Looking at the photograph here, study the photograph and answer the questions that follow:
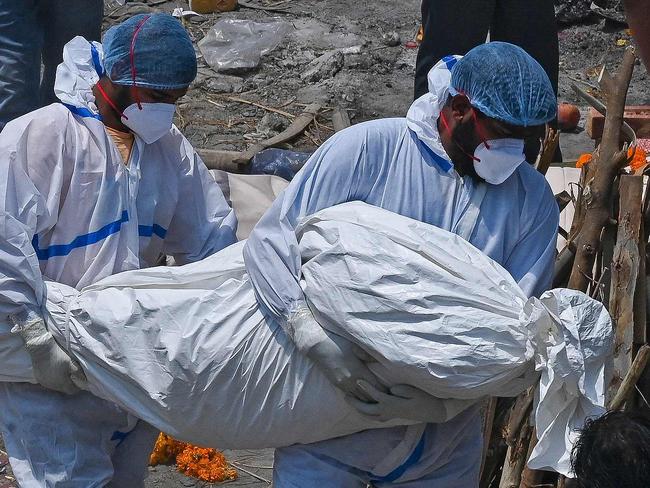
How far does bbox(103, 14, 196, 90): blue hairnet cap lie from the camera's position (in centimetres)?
298

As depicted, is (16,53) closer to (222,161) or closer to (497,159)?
(222,161)

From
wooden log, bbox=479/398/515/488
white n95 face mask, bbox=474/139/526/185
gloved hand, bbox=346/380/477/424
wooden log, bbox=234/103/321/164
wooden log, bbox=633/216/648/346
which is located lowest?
wooden log, bbox=479/398/515/488

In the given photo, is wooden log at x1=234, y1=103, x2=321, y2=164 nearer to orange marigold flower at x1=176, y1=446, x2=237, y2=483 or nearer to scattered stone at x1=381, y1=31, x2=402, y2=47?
scattered stone at x1=381, y1=31, x2=402, y2=47

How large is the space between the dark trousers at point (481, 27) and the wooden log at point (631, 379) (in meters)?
2.33

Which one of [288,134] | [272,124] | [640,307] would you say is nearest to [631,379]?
[640,307]

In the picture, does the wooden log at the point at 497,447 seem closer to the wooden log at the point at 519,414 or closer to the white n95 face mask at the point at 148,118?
the wooden log at the point at 519,414

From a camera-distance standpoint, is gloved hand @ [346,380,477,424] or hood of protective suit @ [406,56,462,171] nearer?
gloved hand @ [346,380,477,424]

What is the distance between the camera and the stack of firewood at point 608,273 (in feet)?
11.7

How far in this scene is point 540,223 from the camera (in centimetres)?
282

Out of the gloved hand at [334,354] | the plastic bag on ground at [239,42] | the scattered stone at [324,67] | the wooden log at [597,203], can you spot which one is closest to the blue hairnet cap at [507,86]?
the gloved hand at [334,354]

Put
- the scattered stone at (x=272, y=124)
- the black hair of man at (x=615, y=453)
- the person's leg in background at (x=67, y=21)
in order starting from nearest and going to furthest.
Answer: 1. the black hair of man at (x=615, y=453)
2. the person's leg in background at (x=67, y=21)
3. the scattered stone at (x=272, y=124)

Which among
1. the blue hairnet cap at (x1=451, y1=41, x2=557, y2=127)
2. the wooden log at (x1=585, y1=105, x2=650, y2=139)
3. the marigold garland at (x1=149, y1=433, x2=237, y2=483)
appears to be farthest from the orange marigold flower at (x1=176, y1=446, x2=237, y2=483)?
the wooden log at (x1=585, y1=105, x2=650, y2=139)

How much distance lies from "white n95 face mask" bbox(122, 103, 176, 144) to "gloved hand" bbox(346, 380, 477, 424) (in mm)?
919

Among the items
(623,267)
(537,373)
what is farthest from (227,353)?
(623,267)
